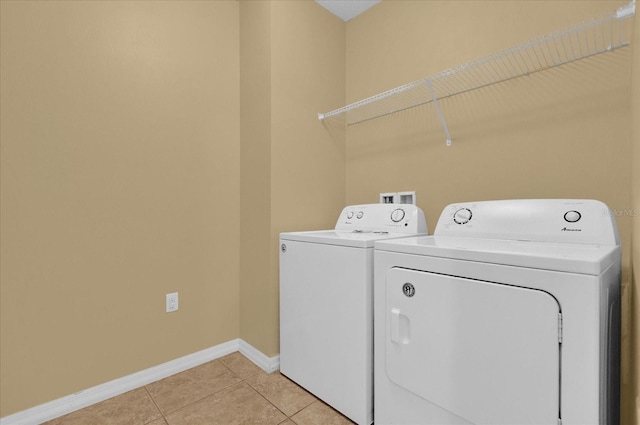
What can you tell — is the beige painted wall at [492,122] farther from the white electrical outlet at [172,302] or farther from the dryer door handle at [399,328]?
the white electrical outlet at [172,302]

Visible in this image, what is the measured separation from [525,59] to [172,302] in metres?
2.23

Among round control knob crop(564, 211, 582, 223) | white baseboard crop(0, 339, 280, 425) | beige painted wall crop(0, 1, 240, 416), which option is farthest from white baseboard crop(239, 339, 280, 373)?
round control knob crop(564, 211, 582, 223)

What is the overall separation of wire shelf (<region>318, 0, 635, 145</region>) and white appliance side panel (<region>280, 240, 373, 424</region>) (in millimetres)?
962

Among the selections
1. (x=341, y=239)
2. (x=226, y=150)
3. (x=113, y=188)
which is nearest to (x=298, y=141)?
(x=226, y=150)

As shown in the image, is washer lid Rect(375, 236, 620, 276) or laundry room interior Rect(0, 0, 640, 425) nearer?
washer lid Rect(375, 236, 620, 276)

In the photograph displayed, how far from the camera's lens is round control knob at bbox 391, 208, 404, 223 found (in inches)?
64.4

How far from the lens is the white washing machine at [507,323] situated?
0.73 m

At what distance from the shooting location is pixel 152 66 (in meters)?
1.62

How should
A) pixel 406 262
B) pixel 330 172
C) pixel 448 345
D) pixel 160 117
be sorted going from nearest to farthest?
pixel 448 345, pixel 406 262, pixel 160 117, pixel 330 172

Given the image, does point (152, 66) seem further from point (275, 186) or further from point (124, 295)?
point (124, 295)

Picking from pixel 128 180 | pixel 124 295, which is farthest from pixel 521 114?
pixel 124 295

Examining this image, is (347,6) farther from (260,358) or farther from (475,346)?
(260,358)

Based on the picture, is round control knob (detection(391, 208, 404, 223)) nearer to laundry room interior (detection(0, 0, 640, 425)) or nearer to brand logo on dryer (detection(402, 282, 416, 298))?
laundry room interior (detection(0, 0, 640, 425))

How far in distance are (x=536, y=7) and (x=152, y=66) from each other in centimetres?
194
